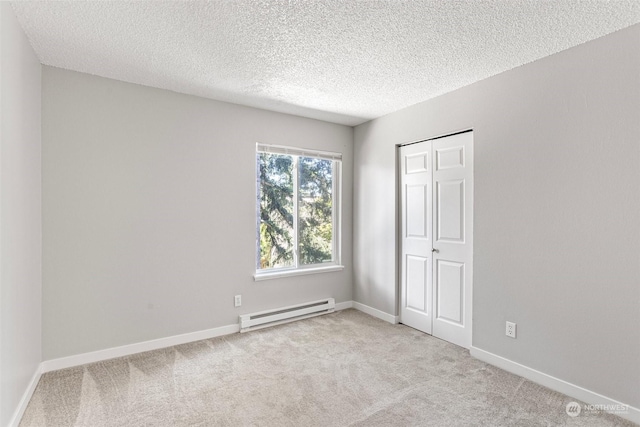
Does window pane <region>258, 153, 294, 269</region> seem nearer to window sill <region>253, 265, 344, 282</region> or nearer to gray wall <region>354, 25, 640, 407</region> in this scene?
window sill <region>253, 265, 344, 282</region>

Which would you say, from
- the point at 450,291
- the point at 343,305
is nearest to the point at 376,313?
the point at 343,305

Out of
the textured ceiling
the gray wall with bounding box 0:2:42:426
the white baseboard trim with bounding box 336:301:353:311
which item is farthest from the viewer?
the white baseboard trim with bounding box 336:301:353:311

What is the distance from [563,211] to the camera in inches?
91.3

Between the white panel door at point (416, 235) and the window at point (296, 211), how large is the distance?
93cm

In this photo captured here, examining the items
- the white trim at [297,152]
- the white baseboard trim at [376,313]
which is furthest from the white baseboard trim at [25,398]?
the white baseboard trim at [376,313]

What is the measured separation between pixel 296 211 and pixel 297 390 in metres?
2.10

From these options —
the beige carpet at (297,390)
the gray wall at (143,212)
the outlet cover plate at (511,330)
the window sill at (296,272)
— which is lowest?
the beige carpet at (297,390)

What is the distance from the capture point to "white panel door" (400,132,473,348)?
10.1ft

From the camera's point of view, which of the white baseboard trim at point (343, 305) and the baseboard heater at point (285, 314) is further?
the white baseboard trim at point (343, 305)

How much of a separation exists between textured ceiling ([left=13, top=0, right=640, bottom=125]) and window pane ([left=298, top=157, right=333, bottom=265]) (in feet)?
3.95

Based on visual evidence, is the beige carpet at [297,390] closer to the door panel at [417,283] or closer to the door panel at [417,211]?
the door panel at [417,283]

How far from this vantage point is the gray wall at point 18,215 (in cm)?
175

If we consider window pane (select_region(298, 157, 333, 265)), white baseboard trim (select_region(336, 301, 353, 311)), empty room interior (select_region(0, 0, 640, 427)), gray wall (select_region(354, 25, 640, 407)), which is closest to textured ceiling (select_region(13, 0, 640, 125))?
empty room interior (select_region(0, 0, 640, 427))

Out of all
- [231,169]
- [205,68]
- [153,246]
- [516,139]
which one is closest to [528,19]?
[516,139]
